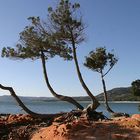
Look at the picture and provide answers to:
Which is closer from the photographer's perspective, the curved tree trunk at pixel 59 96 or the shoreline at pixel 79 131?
the shoreline at pixel 79 131

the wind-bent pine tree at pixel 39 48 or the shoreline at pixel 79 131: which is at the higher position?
the wind-bent pine tree at pixel 39 48

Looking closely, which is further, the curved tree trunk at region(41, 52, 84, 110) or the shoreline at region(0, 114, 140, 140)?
the curved tree trunk at region(41, 52, 84, 110)

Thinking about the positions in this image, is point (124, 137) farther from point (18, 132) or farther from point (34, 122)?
point (34, 122)

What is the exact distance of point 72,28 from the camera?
2278 cm

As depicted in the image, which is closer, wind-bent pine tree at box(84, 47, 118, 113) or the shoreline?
the shoreline

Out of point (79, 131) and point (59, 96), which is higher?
point (59, 96)

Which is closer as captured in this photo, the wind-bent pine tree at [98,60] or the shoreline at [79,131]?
the shoreline at [79,131]

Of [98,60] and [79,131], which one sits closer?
[79,131]

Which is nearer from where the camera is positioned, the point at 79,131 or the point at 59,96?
the point at 79,131

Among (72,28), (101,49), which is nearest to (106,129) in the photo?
(72,28)

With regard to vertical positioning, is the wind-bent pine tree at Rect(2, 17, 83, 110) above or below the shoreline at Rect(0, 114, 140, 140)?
above

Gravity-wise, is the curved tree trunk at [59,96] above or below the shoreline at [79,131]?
above

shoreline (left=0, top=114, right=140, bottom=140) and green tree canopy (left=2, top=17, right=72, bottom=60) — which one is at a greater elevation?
green tree canopy (left=2, top=17, right=72, bottom=60)

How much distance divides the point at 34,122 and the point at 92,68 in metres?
18.4
